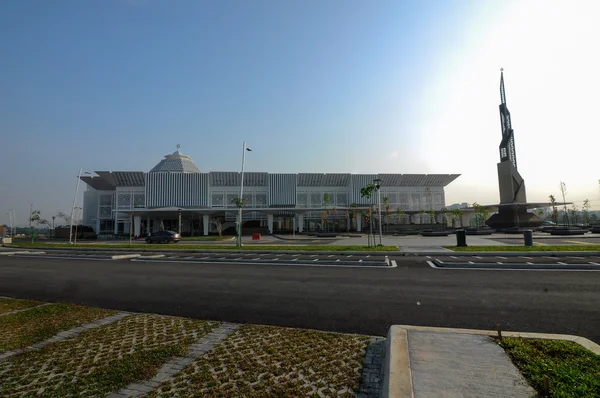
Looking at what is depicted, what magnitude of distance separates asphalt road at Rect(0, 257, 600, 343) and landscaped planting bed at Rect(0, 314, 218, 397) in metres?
1.49

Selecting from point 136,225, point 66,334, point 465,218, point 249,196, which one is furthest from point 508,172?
point 136,225

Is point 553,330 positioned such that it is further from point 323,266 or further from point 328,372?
point 323,266

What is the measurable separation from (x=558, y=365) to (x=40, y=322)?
8946mm

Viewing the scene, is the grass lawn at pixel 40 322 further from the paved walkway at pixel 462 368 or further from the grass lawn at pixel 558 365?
the grass lawn at pixel 558 365

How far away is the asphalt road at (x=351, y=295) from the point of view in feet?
20.3

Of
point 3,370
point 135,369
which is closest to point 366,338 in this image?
point 135,369

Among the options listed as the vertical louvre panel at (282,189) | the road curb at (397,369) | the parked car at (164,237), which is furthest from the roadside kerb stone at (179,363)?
the vertical louvre panel at (282,189)

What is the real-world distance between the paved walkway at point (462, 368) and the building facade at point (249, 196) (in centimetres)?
5480

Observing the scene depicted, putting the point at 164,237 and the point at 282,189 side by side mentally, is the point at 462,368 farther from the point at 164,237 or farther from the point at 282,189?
the point at 282,189

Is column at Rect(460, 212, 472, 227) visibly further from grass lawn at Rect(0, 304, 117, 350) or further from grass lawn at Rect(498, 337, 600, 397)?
grass lawn at Rect(0, 304, 117, 350)

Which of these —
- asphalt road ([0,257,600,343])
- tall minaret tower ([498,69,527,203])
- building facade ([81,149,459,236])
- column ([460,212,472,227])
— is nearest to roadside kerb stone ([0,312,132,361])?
asphalt road ([0,257,600,343])

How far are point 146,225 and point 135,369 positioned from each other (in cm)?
6720

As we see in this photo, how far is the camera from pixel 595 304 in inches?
275

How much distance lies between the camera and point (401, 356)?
153 inches
